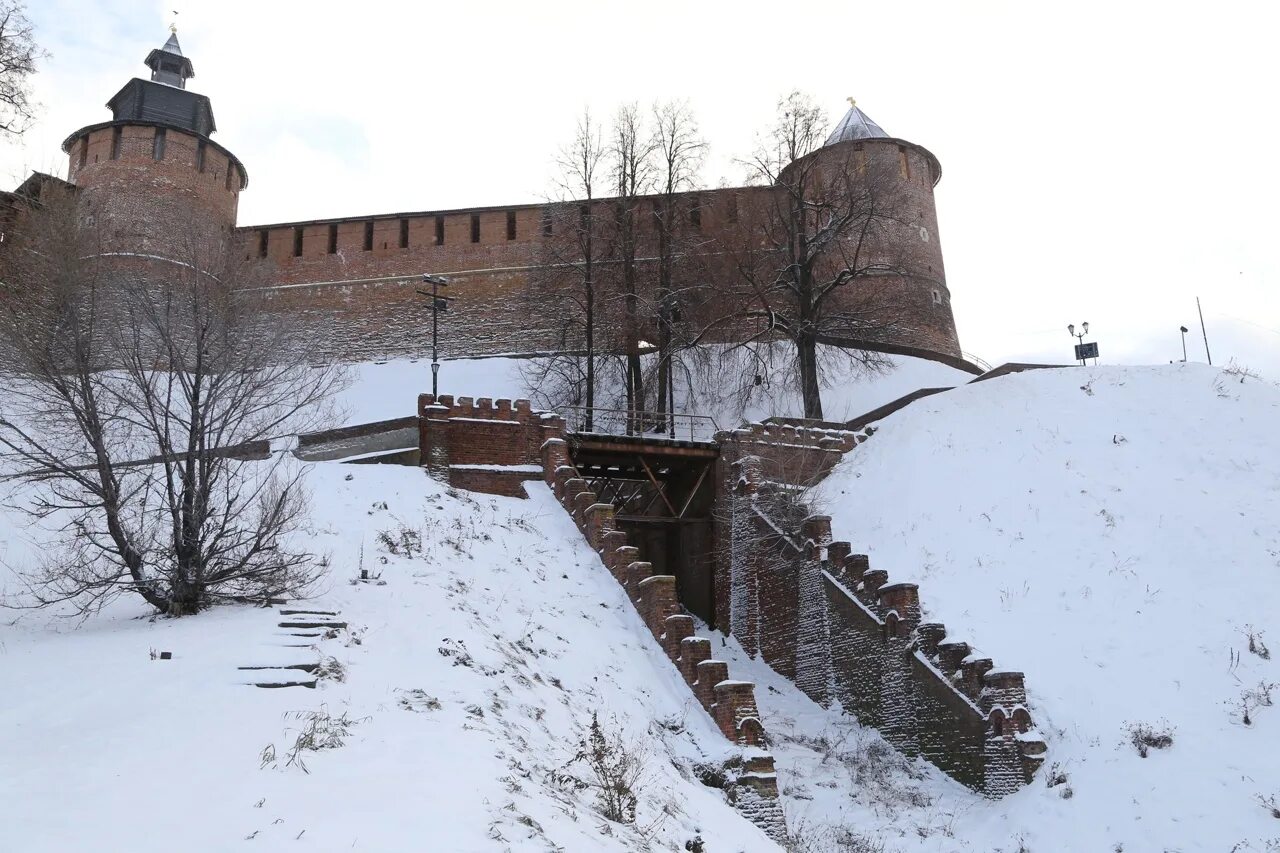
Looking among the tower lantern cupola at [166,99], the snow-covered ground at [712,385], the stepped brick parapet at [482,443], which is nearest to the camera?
the stepped brick parapet at [482,443]

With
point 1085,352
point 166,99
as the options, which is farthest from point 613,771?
point 166,99

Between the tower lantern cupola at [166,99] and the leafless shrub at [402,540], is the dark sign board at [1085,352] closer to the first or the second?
the leafless shrub at [402,540]

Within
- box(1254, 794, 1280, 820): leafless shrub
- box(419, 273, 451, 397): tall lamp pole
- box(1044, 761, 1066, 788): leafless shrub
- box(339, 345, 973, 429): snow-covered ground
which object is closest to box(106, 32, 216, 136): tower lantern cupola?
box(339, 345, 973, 429): snow-covered ground

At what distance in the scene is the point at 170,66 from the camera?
124 ft

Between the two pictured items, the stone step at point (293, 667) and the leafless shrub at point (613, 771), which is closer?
the leafless shrub at point (613, 771)

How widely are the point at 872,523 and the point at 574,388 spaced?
11.5m

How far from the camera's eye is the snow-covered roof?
34.7 meters

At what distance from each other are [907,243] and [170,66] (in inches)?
1043

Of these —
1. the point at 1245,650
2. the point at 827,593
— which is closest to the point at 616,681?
the point at 827,593

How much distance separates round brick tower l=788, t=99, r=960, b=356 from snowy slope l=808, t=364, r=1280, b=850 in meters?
11.0

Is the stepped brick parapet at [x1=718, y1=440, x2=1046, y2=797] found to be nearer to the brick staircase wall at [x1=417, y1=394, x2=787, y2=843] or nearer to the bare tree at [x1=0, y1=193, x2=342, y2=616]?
the brick staircase wall at [x1=417, y1=394, x2=787, y2=843]

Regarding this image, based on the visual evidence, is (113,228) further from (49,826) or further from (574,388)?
(49,826)

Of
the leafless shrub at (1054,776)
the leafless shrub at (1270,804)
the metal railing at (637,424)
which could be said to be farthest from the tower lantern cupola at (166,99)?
the leafless shrub at (1270,804)

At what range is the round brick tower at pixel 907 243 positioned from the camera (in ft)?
105
